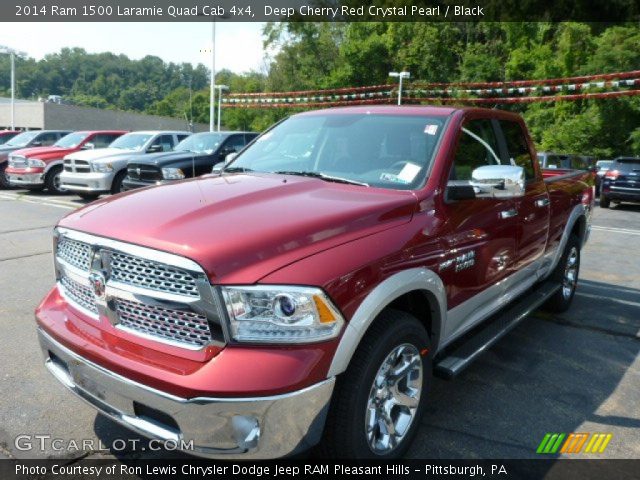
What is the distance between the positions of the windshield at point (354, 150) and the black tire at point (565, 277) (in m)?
2.61

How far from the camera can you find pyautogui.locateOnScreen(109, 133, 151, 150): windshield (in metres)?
13.5

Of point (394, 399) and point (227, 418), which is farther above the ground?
point (227, 418)

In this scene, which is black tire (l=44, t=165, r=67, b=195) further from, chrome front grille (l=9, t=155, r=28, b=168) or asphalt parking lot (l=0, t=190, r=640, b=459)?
asphalt parking lot (l=0, t=190, r=640, b=459)

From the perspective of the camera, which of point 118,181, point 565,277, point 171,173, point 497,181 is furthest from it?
point 118,181

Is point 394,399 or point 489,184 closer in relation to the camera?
point 394,399

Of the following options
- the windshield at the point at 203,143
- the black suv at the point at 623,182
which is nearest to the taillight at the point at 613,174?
the black suv at the point at 623,182

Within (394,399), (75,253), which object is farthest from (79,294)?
(394,399)

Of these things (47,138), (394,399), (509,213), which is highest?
(47,138)

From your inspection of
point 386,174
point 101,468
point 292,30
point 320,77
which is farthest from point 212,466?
point 292,30

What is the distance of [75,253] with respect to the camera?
2.72m

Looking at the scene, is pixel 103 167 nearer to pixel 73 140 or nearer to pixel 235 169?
pixel 73 140

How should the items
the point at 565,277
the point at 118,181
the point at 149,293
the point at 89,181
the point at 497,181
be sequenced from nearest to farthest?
the point at 149,293, the point at 497,181, the point at 565,277, the point at 89,181, the point at 118,181

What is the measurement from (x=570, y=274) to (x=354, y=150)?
10.8ft

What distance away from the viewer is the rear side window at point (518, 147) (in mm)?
4328
